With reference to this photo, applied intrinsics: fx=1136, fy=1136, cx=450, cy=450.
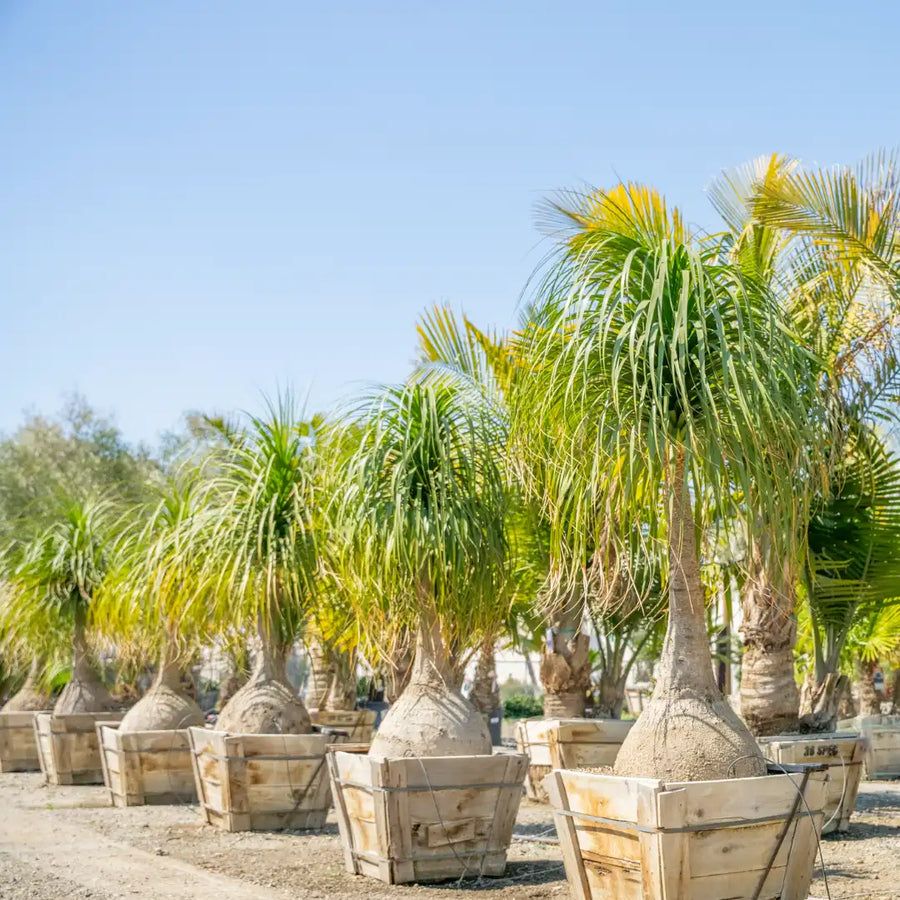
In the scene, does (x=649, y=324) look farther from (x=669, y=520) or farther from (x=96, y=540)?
(x=96, y=540)

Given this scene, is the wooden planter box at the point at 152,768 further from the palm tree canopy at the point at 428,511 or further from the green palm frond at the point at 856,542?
the green palm frond at the point at 856,542

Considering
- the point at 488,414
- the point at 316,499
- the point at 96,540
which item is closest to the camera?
the point at 488,414

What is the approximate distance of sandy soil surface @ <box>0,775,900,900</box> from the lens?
6.66 meters

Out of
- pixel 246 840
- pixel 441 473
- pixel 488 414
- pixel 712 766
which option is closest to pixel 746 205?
pixel 488 414

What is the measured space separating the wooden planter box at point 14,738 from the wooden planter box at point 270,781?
7303mm

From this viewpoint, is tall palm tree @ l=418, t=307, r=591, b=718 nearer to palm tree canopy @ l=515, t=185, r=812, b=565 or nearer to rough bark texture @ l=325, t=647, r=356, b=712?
palm tree canopy @ l=515, t=185, r=812, b=565

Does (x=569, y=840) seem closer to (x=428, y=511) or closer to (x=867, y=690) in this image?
(x=428, y=511)

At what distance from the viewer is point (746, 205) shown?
32.0 ft

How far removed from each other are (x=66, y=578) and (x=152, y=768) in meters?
3.60

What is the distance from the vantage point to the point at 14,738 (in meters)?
15.5

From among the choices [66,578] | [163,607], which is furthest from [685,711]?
[66,578]

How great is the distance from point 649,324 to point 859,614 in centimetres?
558

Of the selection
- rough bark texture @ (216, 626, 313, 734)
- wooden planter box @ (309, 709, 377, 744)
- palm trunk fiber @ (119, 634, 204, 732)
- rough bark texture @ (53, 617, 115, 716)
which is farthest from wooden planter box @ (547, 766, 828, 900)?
rough bark texture @ (53, 617, 115, 716)

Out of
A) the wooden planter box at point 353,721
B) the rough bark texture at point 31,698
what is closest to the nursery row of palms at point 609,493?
the wooden planter box at point 353,721
